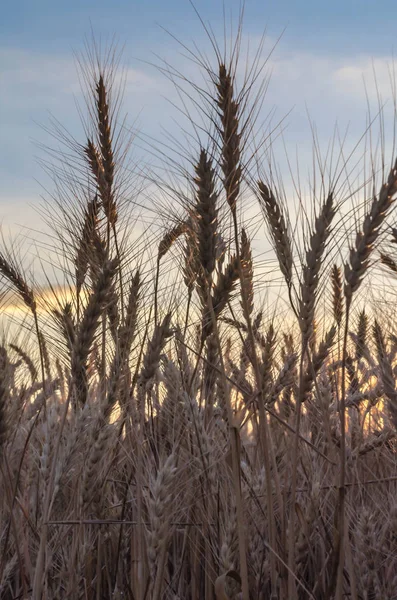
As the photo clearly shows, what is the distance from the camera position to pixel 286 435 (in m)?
2.60

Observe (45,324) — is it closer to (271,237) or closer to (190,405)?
(190,405)

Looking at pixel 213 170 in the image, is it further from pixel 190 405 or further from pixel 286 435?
pixel 286 435

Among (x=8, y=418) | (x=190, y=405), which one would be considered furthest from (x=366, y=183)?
(x=8, y=418)

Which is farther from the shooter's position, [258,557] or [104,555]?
[104,555]

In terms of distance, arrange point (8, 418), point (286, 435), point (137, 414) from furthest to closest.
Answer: point (286, 435) → point (137, 414) → point (8, 418)

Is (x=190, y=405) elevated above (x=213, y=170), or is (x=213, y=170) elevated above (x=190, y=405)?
(x=213, y=170)

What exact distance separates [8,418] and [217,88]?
1.12 m

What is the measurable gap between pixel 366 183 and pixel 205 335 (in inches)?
26.4

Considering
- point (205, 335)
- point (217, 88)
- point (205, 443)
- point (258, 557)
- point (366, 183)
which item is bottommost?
point (258, 557)

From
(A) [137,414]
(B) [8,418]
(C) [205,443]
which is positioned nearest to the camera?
(B) [8,418]

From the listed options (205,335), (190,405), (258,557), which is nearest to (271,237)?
(205,335)

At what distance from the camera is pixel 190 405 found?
82.7 inches

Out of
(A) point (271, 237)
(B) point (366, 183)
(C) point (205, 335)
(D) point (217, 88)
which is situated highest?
(D) point (217, 88)

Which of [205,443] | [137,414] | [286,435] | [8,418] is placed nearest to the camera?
[8,418]
